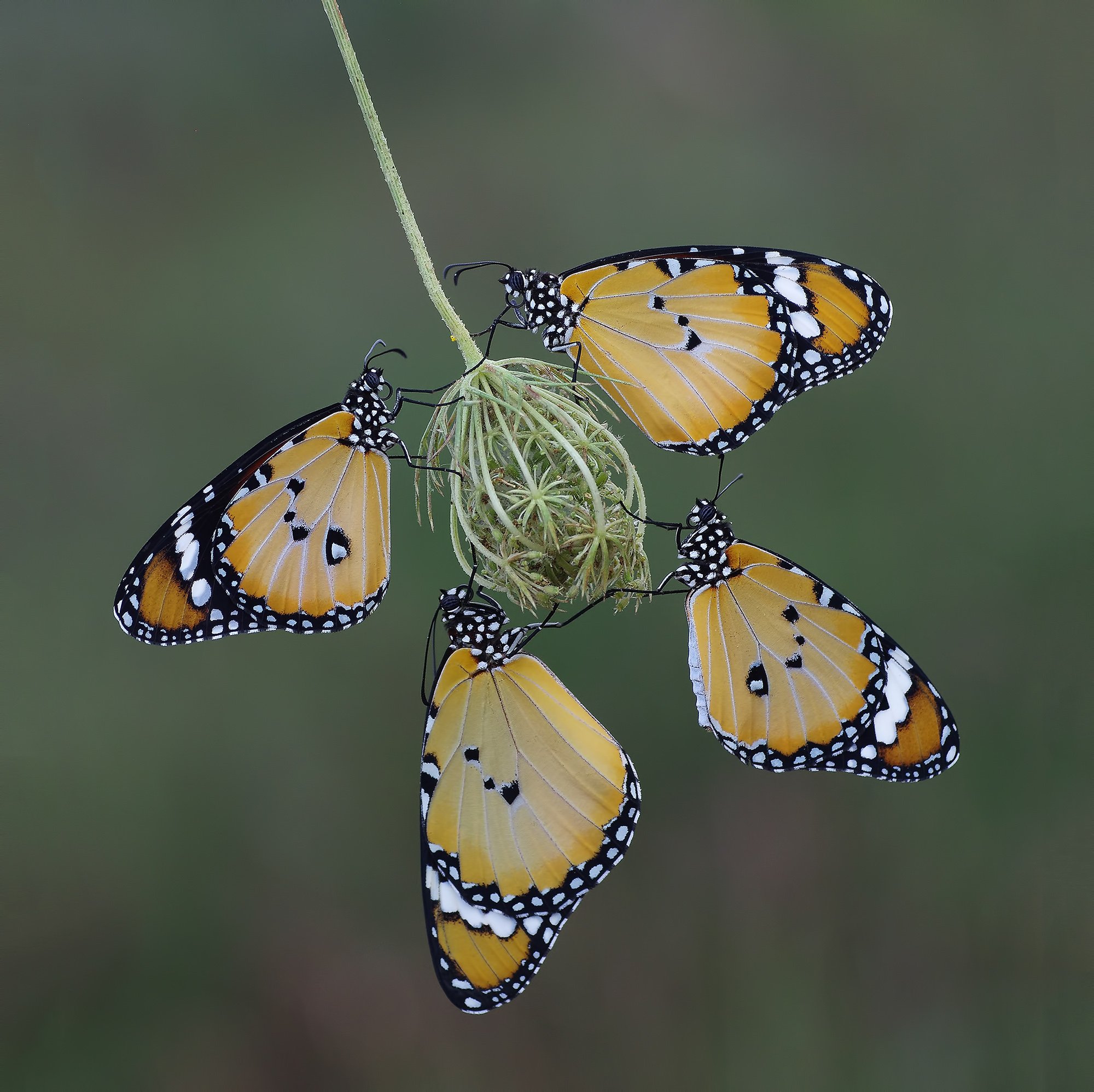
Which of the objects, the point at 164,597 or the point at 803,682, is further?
the point at 803,682

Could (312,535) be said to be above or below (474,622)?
above

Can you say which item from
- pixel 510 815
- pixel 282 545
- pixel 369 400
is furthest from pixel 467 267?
pixel 510 815

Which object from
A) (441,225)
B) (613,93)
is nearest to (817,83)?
(613,93)

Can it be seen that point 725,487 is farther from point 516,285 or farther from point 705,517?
point 516,285

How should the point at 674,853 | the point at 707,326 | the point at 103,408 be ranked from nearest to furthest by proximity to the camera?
the point at 707,326 → the point at 103,408 → the point at 674,853

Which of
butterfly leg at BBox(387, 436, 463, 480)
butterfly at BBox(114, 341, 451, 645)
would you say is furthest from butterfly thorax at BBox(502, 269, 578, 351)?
butterfly leg at BBox(387, 436, 463, 480)

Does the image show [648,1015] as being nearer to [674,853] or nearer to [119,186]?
[674,853]
